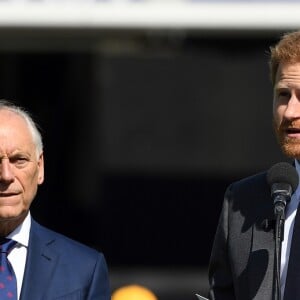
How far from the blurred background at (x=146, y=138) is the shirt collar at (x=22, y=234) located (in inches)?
374

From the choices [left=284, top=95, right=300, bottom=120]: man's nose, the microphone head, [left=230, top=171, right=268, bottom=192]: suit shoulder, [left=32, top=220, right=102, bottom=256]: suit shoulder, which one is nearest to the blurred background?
[left=230, top=171, right=268, bottom=192]: suit shoulder

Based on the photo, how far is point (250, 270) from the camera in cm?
420

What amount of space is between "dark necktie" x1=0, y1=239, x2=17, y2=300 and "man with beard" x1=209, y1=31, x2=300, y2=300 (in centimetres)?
74

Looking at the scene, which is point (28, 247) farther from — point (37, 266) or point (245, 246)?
point (245, 246)

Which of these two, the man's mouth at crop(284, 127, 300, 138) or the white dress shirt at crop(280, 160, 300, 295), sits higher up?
the man's mouth at crop(284, 127, 300, 138)

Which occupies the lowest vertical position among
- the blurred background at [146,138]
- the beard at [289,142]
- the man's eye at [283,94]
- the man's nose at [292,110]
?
the blurred background at [146,138]

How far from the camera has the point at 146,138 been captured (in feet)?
48.6

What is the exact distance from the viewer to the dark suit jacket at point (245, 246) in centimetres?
418

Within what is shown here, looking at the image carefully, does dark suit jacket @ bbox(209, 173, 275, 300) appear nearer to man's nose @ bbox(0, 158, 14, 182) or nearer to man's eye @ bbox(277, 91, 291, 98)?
man's eye @ bbox(277, 91, 291, 98)

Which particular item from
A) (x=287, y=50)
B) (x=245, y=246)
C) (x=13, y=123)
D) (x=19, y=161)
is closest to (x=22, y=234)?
(x=19, y=161)

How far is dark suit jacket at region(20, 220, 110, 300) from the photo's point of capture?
4.18m

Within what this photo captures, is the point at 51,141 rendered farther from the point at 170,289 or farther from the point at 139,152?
the point at 170,289

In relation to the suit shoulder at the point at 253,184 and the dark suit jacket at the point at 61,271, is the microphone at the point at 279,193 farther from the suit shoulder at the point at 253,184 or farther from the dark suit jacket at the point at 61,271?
the dark suit jacket at the point at 61,271

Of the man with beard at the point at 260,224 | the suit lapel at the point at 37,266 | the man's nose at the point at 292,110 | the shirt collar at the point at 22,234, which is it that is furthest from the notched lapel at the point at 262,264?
the shirt collar at the point at 22,234
